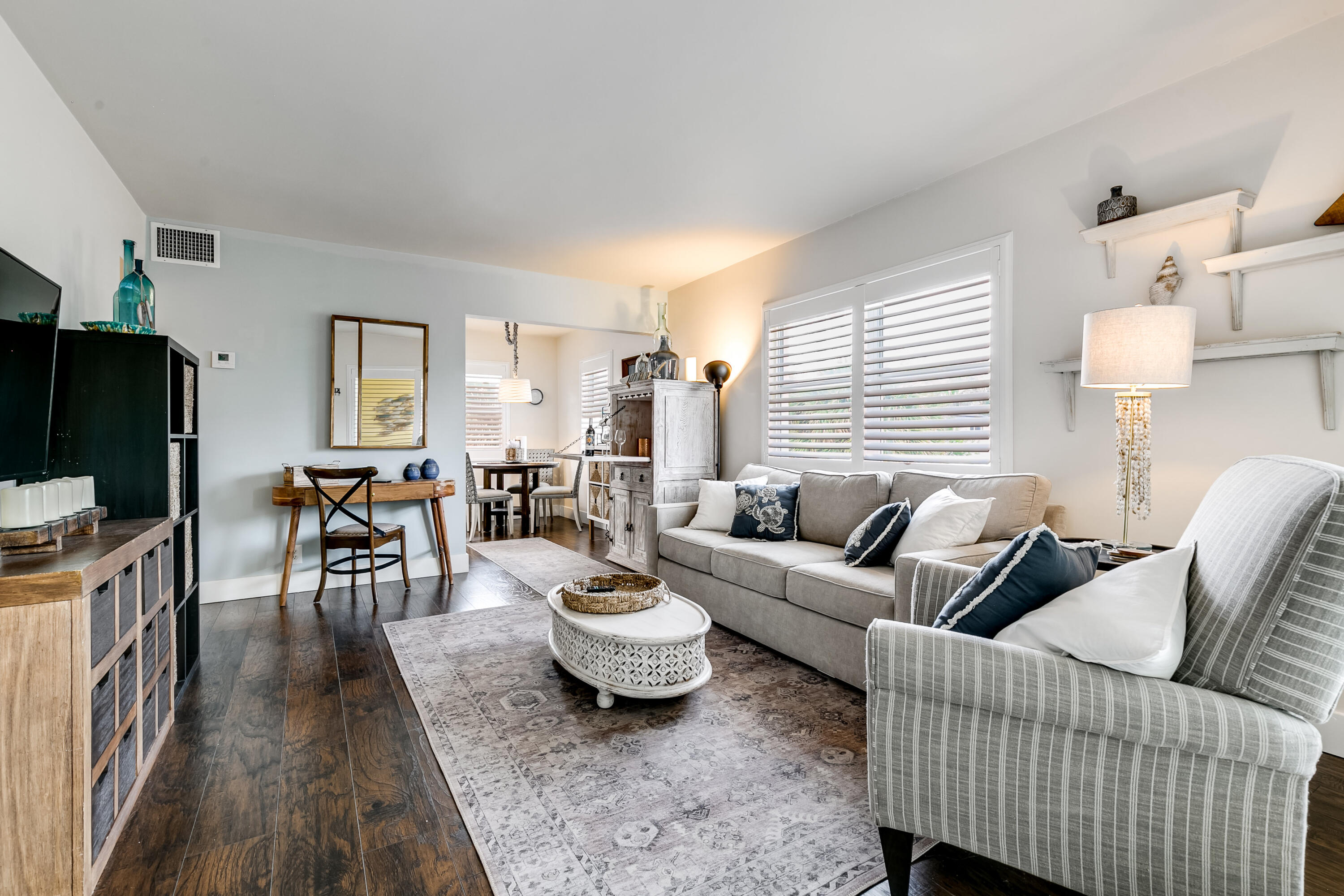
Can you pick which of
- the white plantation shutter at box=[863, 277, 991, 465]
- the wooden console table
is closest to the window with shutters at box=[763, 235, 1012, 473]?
the white plantation shutter at box=[863, 277, 991, 465]

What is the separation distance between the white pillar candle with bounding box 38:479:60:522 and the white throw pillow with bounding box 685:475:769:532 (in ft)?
10.2

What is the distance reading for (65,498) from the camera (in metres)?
1.77

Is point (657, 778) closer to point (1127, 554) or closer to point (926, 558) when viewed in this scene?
point (926, 558)

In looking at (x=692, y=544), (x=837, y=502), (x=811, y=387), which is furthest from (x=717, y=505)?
(x=811, y=387)

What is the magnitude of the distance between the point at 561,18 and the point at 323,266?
10.7ft

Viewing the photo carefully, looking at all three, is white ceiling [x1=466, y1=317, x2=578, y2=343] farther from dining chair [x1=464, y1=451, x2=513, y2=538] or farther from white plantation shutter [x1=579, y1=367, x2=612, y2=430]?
dining chair [x1=464, y1=451, x2=513, y2=538]

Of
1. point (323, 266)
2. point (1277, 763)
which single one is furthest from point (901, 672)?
point (323, 266)

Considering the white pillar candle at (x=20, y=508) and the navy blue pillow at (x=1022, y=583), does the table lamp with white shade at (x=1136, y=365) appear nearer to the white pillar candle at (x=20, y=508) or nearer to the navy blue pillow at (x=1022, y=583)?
the navy blue pillow at (x=1022, y=583)

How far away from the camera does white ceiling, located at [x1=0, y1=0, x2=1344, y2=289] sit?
2.13 m

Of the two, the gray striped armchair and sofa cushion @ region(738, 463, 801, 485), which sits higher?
sofa cushion @ region(738, 463, 801, 485)

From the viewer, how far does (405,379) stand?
4.81m

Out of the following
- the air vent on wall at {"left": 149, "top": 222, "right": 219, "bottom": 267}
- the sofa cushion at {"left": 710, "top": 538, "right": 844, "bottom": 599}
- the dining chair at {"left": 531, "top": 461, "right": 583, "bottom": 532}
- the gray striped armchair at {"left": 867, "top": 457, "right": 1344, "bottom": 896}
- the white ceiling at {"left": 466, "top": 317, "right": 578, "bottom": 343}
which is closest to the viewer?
the gray striped armchair at {"left": 867, "top": 457, "right": 1344, "bottom": 896}

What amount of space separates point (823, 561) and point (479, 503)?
4574mm

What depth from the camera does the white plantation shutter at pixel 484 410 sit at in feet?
27.5
